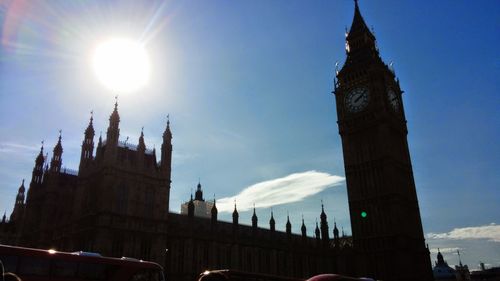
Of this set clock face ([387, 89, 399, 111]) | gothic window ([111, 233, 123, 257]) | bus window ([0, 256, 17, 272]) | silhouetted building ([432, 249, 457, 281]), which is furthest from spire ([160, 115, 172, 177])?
silhouetted building ([432, 249, 457, 281])

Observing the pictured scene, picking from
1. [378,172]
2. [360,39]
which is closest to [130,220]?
[378,172]

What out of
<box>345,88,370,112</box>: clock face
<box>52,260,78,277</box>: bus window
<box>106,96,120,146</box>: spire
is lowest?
Answer: <box>52,260,78,277</box>: bus window

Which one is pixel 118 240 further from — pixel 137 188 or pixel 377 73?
pixel 377 73

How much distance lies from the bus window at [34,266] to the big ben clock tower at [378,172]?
176ft

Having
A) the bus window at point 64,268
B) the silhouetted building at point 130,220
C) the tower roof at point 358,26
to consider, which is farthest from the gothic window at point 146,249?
the tower roof at point 358,26

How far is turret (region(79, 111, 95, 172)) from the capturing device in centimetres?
5634

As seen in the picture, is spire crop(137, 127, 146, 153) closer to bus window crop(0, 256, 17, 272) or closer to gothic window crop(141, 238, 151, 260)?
gothic window crop(141, 238, 151, 260)

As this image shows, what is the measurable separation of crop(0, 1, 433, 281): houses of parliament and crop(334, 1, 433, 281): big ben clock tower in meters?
0.18

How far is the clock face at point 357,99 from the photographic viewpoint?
7581 cm

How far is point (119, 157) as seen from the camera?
52375 mm

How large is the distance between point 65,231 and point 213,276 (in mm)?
40165

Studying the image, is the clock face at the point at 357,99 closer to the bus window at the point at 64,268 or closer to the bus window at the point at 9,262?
the bus window at the point at 64,268

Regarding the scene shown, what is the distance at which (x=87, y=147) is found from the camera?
5778 centimetres

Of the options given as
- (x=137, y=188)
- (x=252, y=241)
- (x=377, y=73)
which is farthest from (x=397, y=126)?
(x=137, y=188)
